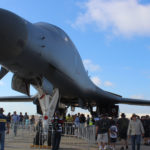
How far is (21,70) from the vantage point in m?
7.52

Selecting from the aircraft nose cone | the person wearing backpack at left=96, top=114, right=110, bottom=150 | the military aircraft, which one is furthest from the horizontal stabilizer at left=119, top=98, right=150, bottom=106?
the aircraft nose cone

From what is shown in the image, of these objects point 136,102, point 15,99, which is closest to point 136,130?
point 136,102

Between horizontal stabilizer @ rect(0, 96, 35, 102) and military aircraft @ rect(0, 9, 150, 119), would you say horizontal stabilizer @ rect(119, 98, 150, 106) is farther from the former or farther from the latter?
horizontal stabilizer @ rect(0, 96, 35, 102)

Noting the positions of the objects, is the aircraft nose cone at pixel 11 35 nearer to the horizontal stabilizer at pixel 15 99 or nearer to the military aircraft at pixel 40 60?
the military aircraft at pixel 40 60

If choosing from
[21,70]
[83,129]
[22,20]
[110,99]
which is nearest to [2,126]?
[21,70]

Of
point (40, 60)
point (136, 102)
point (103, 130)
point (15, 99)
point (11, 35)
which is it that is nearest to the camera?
point (11, 35)

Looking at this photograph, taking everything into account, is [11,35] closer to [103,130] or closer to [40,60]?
[40,60]

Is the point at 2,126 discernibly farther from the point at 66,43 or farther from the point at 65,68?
the point at 66,43

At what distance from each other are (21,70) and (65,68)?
77.9 inches

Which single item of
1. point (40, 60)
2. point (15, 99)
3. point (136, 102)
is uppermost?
point (40, 60)

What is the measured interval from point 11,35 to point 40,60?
1.49 metres

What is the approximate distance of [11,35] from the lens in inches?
247

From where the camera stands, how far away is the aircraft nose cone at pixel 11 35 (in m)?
6.20

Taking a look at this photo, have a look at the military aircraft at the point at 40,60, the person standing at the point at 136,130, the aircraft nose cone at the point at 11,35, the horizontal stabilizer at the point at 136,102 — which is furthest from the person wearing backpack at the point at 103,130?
the horizontal stabilizer at the point at 136,102
